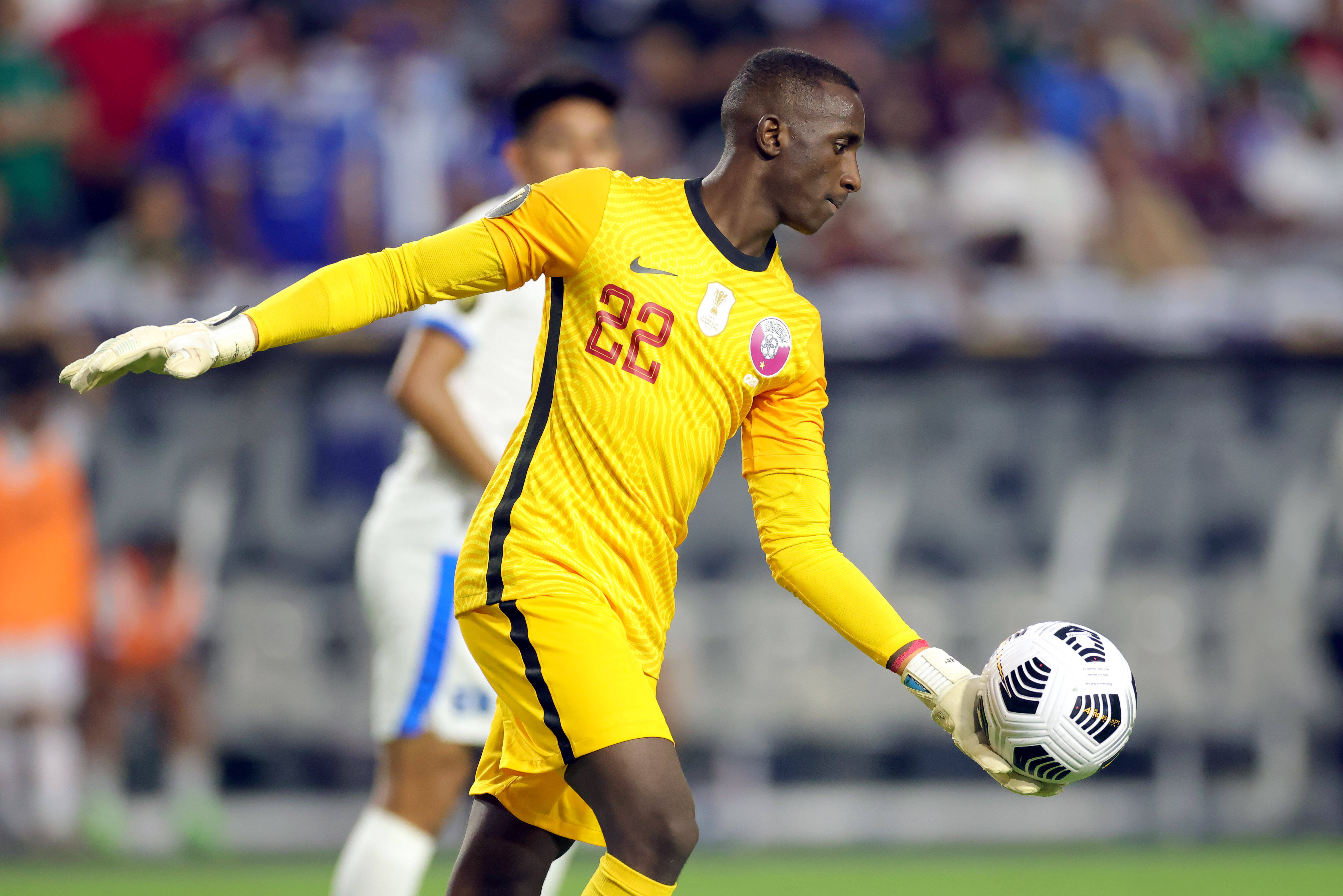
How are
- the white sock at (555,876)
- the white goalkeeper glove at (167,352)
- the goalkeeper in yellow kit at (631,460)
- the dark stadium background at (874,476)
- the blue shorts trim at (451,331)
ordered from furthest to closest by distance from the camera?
the dark stadium background at (874,476)
the blue shorts trim at (451,331)
the white sock at (555,876)
the goalkeeper in yellow kit at (631,460)
the white goalkeeper glove at (167,352)

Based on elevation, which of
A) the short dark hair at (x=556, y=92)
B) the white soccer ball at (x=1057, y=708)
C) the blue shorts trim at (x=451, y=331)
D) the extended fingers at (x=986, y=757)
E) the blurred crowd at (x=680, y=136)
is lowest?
the extended fingers at (x=986, y=757)

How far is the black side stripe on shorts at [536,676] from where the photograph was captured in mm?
3465

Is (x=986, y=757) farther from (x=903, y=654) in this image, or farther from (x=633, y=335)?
(x=633, y=335)

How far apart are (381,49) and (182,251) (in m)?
2.10

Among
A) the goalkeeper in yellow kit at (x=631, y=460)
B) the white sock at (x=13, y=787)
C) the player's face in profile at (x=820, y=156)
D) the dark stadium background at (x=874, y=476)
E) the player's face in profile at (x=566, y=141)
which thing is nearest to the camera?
the goalkeeper in yellow kit at (x=631, y=460)

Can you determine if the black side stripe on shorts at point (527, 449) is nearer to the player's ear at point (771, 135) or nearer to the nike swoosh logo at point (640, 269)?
the nike swoosh logo at point (640, 269)

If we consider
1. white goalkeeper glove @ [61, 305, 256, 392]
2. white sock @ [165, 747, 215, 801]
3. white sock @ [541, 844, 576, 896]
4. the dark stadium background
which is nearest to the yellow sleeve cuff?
white sock @ [541, 844, 576, 896]

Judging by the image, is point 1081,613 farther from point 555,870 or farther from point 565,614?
point 565,614

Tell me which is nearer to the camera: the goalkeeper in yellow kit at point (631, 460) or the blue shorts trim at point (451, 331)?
the goalkeeper in yellow kit at point (631, 460)

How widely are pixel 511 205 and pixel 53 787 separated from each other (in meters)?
6.77

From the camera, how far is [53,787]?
9.12 metres

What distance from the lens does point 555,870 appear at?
14.6 feet

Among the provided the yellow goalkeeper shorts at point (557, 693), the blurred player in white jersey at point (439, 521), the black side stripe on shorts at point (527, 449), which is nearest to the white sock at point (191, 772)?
the blurred player in white jersey at point (439, 521)

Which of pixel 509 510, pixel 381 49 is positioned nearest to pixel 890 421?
pixel 381 49
